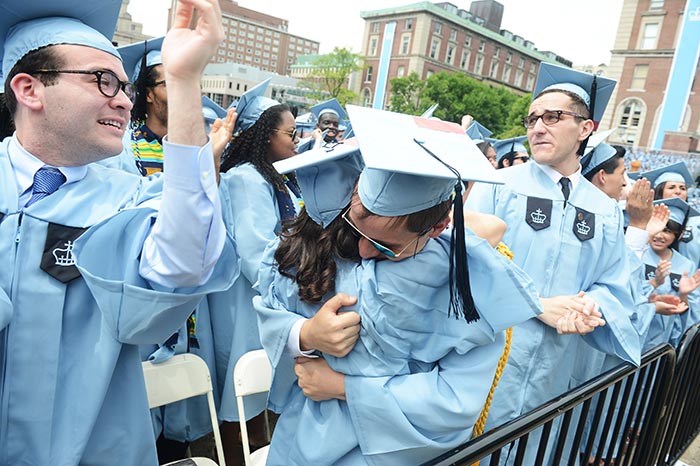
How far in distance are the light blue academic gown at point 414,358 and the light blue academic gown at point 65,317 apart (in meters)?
0.43

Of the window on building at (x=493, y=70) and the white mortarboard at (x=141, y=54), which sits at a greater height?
the window on building at (x=493, y=70)

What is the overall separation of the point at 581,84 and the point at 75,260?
8.26 feet

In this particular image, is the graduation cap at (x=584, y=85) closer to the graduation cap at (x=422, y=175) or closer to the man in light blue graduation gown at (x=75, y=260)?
the graduation cap at (x=422, y=175)

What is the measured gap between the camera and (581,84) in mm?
2510

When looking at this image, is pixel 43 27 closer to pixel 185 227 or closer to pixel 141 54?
pixel 185 227

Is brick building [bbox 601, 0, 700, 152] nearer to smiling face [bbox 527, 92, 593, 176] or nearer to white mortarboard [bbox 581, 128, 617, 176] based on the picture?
white mortarboard [bbox 581, 128, 617, 176]

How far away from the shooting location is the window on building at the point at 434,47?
5309cm

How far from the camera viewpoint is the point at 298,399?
157 centimetres

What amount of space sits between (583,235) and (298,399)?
5.18 ft

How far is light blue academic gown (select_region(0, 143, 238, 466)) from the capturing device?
1.20m

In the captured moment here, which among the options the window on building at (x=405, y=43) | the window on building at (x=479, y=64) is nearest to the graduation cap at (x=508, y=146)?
the window on building at (x=405, y=43)

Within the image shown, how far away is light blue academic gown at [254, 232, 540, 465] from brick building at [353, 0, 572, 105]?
5149 centimetres

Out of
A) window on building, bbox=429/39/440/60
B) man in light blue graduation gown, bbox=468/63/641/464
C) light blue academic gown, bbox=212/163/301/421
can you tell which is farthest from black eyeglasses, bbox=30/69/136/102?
window on building, bbox=429/39/440/60

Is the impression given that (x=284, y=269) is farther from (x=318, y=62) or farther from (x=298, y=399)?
(x=318, y=62)
